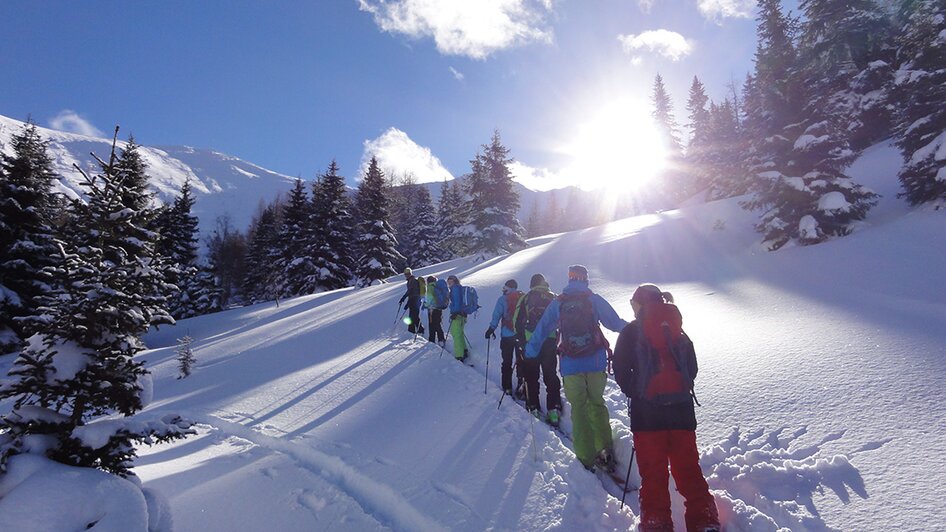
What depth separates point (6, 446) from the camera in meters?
3.04

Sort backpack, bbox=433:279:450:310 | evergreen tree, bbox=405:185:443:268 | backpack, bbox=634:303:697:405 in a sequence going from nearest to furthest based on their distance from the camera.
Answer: backpack, bbox=634:303:697:405 → backpack, bbox=433:279:450:310 → evergreen tree, bbox=405:185:443:268

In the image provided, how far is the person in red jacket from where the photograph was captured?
3.60 metres

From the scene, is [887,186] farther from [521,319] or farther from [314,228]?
[314,228]

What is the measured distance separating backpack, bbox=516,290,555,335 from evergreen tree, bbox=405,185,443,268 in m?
37.0

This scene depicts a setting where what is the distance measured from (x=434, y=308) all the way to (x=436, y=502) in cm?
809

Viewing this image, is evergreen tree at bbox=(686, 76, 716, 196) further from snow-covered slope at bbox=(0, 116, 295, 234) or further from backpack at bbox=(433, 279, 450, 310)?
snow-covered slope at bbox=(0, 116, 295, 234)

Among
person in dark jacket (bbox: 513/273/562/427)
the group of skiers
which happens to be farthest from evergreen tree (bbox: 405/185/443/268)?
person in dark jacket (bbox: 513/273/562/427)

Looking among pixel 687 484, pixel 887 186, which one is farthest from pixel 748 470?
pixel 887 186

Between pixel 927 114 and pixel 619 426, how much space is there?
624 inches

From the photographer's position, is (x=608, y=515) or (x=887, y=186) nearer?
(x=608, y=515)

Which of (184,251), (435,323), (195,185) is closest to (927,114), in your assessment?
(435,323)

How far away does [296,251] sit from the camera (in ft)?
112

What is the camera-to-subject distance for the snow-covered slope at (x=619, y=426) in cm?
387

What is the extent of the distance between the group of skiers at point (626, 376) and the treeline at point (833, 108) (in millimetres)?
12415
